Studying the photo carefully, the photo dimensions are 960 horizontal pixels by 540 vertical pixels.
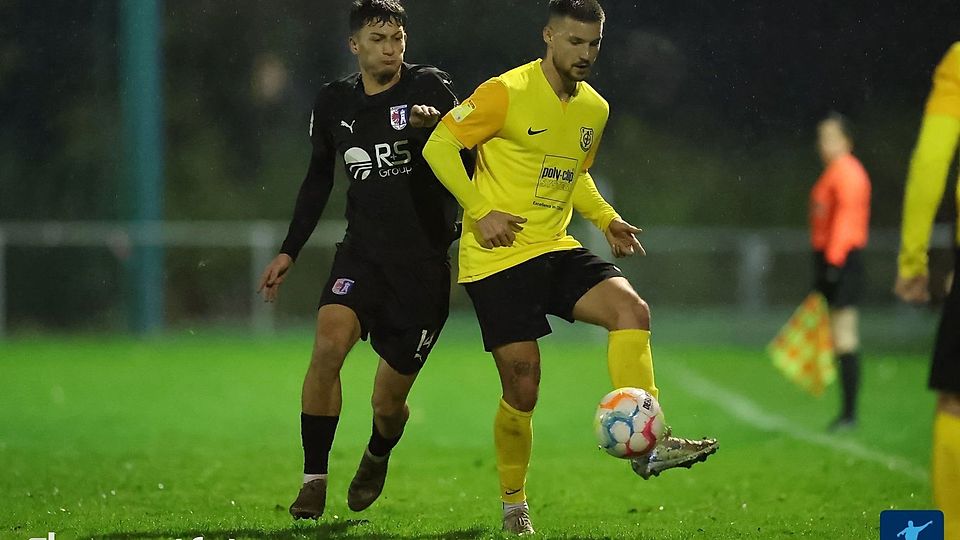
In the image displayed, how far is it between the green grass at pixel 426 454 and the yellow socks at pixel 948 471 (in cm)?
150

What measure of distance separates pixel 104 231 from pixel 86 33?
194 inches

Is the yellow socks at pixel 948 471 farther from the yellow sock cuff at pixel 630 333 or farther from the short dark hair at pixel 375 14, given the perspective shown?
the short dark hair at pixel 375 14

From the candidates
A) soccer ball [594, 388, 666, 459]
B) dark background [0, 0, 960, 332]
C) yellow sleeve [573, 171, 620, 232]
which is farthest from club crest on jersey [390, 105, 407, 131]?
dark background [0, 0, 960, 332]

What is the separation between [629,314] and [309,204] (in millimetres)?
1531

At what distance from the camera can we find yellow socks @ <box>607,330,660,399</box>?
565 cm

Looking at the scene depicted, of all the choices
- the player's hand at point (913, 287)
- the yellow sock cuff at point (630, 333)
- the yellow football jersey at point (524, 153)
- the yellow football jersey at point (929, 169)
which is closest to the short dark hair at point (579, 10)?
the yellow football jersey at point (524, 153)

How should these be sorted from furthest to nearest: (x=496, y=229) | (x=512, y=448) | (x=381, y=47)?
1. (x=381, y=47)
2. (x=512, y=448)
3. (x=496, y=229)

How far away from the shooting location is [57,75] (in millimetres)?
12445

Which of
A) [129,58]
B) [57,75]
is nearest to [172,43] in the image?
[129,58]

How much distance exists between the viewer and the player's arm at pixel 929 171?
4254 millimetres

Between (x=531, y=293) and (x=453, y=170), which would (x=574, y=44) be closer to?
(x=453, y=170)

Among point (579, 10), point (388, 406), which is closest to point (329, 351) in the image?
point (388, 406)

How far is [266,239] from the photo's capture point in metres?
19.0

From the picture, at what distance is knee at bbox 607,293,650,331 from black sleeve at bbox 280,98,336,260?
1.43 m
